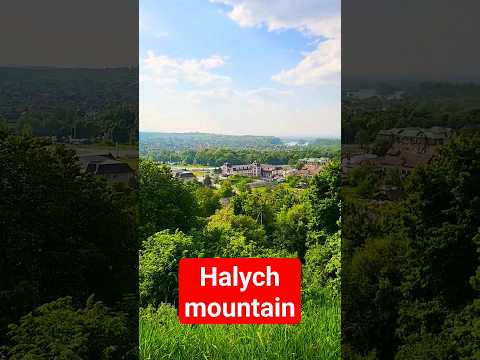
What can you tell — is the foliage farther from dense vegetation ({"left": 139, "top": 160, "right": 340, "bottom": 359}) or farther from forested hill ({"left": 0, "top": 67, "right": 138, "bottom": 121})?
forested hill ({"left": 0, "top": 67, "right": 138, "bottom": 121})

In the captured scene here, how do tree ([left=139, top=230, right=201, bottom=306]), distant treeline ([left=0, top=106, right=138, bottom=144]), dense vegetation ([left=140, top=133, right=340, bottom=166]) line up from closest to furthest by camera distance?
1. distant treeline ([left=0, top=106, right=138, bottom=144])
2. tree ([left=139, top=230, right=201, bottom=306])
3. dense vegetation ([left=140, top=133, right=340, bottom=166])

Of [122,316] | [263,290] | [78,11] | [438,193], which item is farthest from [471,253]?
[78,11]

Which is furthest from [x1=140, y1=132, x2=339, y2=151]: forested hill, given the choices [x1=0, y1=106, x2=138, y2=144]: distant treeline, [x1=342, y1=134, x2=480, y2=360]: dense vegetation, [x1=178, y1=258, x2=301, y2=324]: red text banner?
[x1=178, y1=258, x2=301, y2=324]: red text banner

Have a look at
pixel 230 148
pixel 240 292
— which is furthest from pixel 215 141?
pixel 240 292

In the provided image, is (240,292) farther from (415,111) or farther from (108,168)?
(415,111)

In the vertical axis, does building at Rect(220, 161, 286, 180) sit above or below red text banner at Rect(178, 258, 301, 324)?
above

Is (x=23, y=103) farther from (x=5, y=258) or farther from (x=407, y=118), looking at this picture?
(x=407, y=118)

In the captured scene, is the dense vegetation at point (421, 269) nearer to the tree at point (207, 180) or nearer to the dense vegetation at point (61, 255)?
the tree at point (207, 180)
